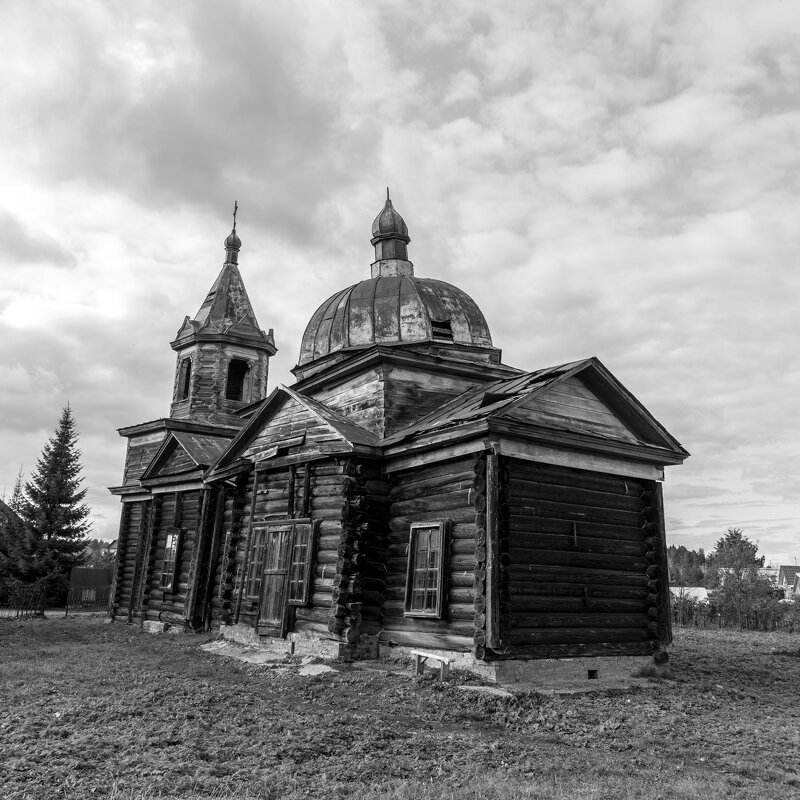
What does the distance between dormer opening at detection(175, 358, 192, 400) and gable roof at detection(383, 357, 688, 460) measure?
1515 cm

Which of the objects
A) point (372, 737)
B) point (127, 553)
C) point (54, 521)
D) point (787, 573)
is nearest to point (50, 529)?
point (54, 521)

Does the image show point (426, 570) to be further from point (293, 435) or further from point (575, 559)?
point (293, 435)

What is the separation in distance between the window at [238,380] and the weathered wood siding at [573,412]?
1649cm

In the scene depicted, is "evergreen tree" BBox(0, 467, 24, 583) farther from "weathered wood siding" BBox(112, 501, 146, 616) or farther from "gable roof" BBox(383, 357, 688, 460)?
"gable roof" BBox(383, 357, 688, 460)

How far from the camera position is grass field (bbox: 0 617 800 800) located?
6414 millimetres

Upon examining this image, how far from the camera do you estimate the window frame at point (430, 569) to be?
1249cm

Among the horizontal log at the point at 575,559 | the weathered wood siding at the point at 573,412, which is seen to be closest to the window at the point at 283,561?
the horizontal log at the point at 575,559

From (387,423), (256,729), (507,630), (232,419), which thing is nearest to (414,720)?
(256,729)

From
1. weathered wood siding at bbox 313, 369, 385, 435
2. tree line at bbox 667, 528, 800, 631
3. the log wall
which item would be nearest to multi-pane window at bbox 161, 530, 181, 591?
the log wall

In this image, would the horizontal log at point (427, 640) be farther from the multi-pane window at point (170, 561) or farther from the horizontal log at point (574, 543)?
the multi-pane window at point (170, 561)

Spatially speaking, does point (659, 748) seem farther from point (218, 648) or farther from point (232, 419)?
point (232, 419)

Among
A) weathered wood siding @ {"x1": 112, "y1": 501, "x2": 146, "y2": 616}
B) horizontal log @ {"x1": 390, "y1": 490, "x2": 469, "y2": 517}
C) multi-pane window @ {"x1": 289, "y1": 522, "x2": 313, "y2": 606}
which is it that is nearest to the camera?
horizontal log @ {"x1": 390, "y1": 490, "x2": 469, "y2": 517}

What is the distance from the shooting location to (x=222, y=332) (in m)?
27.5

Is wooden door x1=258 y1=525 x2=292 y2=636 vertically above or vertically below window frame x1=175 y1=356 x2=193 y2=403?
below
